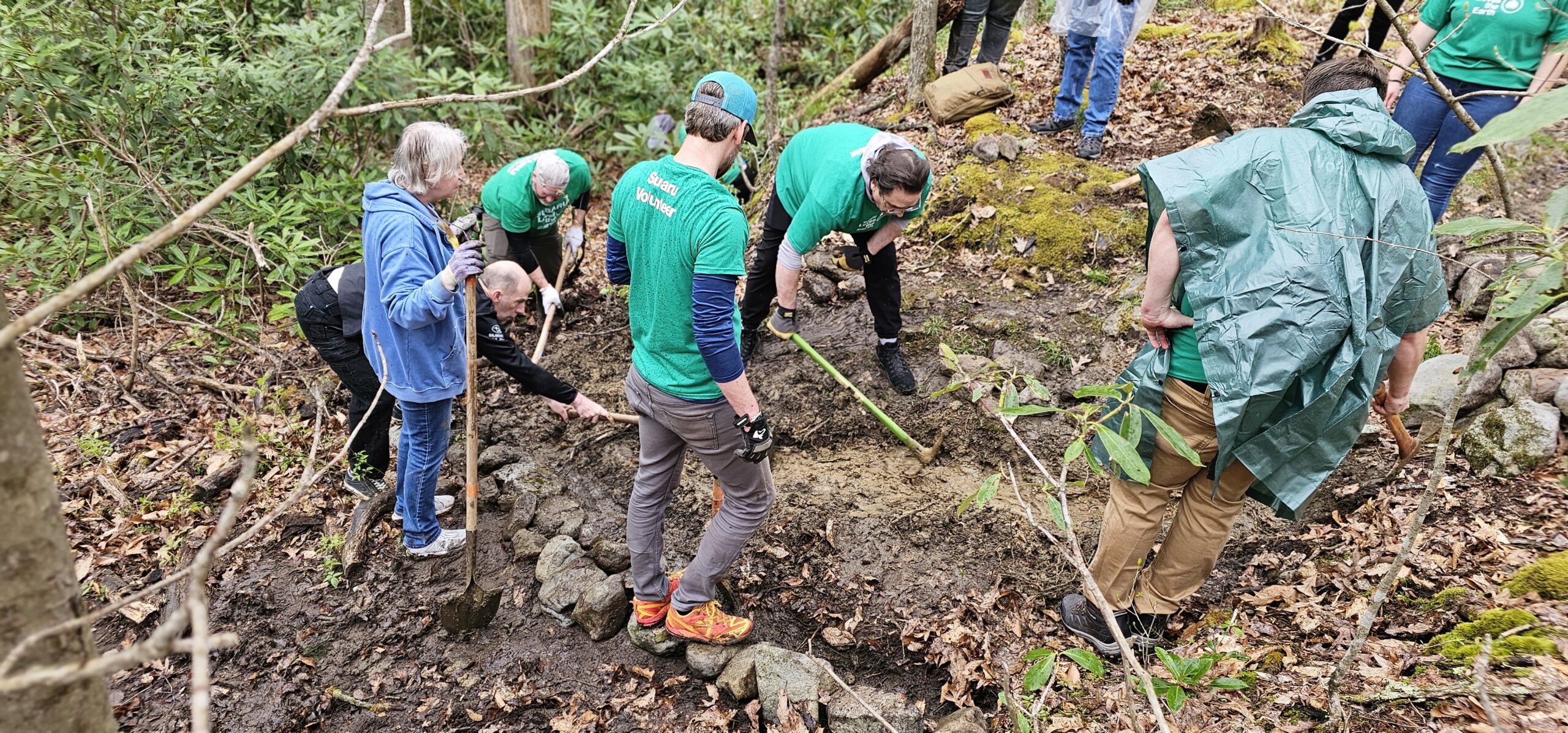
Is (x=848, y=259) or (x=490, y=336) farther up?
(x=490, y=336)

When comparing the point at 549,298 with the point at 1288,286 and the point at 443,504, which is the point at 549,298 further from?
the point at 1288,286

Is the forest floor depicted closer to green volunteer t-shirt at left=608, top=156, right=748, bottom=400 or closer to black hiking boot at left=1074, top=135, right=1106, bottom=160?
black hiking boot at left=1074, top=135, right=1106, bottom=160

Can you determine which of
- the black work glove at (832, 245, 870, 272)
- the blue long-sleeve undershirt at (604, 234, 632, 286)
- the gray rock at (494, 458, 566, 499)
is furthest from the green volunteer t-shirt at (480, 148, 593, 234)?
the blue long-sleeve undershirt at (604, 234, 632, 286)

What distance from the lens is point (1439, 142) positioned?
161 inches

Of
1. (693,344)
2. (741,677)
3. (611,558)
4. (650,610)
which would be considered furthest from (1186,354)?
(611,558)

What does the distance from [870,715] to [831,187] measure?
7.46 feet

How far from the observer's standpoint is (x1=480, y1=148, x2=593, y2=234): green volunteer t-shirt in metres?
5.10

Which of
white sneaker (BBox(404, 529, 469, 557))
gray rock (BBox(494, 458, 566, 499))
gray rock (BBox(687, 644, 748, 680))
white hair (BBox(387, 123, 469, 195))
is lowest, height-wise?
gray rock (BBox(494, 458, 566, 499))

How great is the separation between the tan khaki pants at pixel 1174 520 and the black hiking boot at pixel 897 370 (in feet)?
5.89

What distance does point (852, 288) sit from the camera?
18.3 feet

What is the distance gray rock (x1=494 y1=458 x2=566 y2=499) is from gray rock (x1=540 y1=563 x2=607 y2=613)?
72 cm

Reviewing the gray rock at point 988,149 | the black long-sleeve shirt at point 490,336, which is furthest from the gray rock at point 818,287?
the black long-sleeve shirt at point 490,336

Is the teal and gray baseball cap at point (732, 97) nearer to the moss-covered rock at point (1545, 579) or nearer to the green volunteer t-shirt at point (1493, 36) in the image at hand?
the moss-covered rock at point (1545, 579)

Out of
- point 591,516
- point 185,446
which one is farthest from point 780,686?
point 185,446
